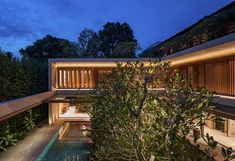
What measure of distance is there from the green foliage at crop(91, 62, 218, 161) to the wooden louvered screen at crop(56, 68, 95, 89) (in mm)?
14611

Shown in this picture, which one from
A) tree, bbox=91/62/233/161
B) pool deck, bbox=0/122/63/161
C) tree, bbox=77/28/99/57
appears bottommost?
pool deck, bbox=0/122/63/161

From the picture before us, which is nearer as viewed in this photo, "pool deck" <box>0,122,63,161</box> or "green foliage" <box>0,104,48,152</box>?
"pool deck" <box>0,122,63,161</box>

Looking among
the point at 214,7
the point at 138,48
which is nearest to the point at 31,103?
the point at 138,48

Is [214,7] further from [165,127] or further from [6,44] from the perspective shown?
[165,127]

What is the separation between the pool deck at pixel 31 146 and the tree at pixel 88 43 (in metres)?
18.5

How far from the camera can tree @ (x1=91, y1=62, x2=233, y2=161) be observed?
10.8ft

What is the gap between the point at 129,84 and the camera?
556 cm

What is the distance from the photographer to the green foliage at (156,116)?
10.9 ft

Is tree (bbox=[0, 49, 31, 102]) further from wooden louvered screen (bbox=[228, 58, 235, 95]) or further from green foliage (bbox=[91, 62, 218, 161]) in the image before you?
wooden louvered screen (bbox=[228, 58, 235, 95])

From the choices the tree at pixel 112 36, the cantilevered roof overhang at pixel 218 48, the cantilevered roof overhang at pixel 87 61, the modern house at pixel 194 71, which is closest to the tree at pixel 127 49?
the tree at pixel 112 36

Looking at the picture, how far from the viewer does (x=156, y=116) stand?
4293 mm

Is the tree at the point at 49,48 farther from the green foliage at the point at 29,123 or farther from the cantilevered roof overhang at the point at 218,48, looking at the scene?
the cantilevered roof overhang at the point at 218,48

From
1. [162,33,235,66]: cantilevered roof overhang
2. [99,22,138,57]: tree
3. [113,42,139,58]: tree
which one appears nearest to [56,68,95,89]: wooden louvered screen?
[162,33,235,66]: cantilevered roof overhang

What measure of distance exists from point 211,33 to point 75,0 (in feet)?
290
